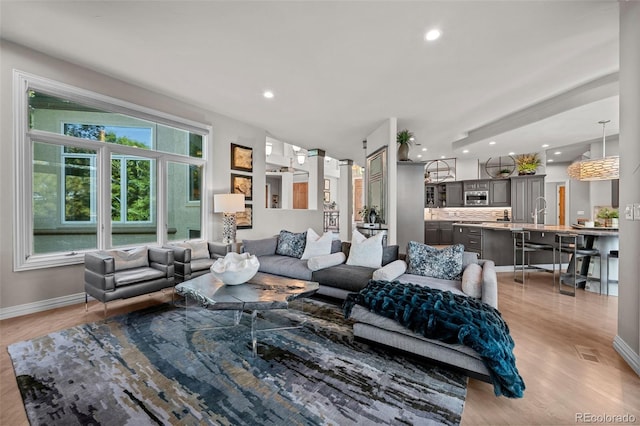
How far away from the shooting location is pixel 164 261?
3.62 m

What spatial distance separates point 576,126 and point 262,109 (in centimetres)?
553

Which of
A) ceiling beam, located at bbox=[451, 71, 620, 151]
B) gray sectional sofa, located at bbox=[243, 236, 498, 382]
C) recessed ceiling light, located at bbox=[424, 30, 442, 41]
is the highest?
recessed ceiling light, located at bbox=[424, 30, 442, 41]

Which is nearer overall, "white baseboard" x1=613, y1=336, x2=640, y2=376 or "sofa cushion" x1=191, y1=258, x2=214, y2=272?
"white baseboard" x1=613, y1=336, x2=640, y2=376

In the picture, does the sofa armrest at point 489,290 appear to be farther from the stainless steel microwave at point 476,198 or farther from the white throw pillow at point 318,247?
the stainless steel microwave at point 476,198

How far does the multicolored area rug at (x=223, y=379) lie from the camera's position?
1.64m

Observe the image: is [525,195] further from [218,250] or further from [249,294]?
[249,294]

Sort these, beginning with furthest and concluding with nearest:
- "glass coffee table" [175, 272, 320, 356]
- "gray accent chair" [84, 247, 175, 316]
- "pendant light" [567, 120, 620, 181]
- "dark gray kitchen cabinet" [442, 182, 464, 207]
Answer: "dark gray kitchen cabinet" [442, 182, 464, 207], "pendant light" [567, 120, 620, 181], "gray accent chair" [84, 247, 175, 316], "glass coffee table" [175, 272, 320, 356]

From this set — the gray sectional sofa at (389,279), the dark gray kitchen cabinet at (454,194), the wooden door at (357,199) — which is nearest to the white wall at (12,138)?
the gray sectional sofa at (389,279)

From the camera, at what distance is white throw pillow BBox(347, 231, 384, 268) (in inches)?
140

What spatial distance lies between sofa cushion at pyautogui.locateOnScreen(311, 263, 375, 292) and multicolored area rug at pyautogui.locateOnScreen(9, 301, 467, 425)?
59cm

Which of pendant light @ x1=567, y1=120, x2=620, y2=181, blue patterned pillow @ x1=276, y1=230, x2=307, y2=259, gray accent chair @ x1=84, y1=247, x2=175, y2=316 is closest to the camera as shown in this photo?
gray accent chair @ x1=84, y1=247, x2=175, y2=316

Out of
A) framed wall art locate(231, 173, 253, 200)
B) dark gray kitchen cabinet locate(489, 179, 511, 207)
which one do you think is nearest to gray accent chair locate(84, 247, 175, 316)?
framed wall art locate(231, 173, 253, 200)

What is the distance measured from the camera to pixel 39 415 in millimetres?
1637

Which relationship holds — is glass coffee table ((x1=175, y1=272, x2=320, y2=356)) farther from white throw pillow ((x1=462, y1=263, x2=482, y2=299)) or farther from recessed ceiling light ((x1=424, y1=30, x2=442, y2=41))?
recessed ceiling light ((x1=424, y1=30, x2=442, y2=41))
